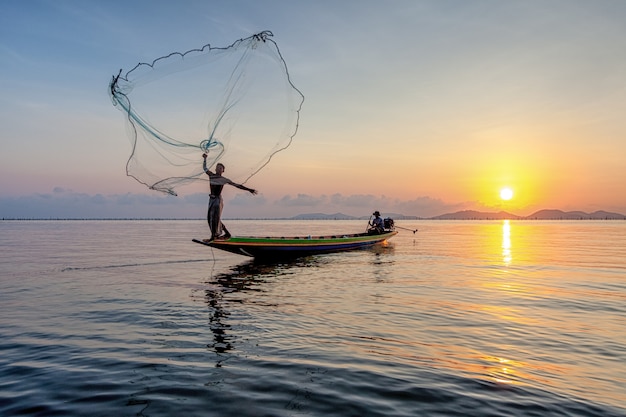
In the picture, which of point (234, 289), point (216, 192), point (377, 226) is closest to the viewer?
point (234, 289)

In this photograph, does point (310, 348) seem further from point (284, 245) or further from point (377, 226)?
point (377, 226)

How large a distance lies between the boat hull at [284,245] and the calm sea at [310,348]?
15.8 feet

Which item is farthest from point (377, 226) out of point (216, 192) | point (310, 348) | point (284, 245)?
point (310, 348)

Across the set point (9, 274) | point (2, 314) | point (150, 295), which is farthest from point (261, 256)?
point (2, 314)

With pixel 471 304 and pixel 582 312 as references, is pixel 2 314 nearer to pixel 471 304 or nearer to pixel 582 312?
pixel 471 304

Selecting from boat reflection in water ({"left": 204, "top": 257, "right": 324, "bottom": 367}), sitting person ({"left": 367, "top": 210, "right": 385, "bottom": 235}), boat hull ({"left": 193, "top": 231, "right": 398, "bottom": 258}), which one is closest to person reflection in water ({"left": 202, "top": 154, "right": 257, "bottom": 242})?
boat hull ({"left": 193, "top": 231, "right": 398, "bottom": 258})

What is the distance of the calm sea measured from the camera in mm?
6891

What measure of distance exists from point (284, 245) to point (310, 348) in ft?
66.1

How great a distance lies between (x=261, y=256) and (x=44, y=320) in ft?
56.0

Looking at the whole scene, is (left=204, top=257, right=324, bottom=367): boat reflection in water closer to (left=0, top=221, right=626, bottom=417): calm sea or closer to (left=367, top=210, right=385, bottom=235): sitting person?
(left=0, top=221, right=626, bottom=417): calm sea

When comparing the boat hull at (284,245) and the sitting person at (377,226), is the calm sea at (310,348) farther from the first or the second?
the sitting person at (377,226)

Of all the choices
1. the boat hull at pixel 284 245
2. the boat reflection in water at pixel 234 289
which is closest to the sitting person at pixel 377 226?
the boat hull at pixel 284 245

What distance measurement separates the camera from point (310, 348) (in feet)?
32.4

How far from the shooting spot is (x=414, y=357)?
9.27m
